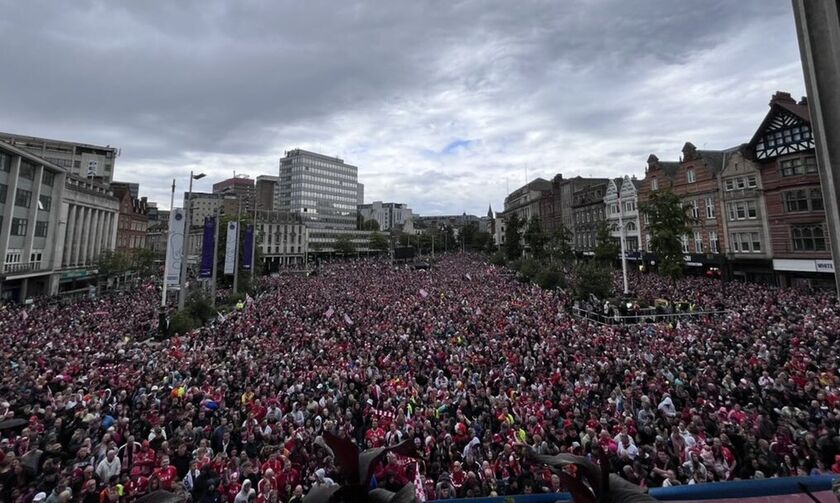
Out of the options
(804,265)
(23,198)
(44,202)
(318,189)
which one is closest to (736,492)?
(804,265)

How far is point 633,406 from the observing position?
11.7 meters

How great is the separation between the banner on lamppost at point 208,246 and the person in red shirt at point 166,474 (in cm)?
2341

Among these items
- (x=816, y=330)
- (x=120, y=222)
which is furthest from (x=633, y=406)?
(x=120, y=222)

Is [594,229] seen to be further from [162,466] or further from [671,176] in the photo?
[162,466]

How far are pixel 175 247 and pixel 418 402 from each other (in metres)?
22.8

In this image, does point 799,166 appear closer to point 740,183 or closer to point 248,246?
point 740,183

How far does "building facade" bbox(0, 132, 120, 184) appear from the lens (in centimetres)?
7081

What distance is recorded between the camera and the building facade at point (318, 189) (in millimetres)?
132875

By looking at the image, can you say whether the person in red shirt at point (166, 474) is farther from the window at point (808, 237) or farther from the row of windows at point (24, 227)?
the row of windows at point (24, 227)

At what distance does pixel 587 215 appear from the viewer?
6500cm

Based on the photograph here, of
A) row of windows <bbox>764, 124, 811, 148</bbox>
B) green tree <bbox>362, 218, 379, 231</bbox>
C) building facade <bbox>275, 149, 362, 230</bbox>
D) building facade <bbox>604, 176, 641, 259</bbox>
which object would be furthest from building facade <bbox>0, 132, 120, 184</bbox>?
row of windows <bbox>764, 124, 811, 148</bbox>

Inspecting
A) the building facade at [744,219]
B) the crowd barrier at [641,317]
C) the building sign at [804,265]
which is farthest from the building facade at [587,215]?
the crowd barrier at [641,317]

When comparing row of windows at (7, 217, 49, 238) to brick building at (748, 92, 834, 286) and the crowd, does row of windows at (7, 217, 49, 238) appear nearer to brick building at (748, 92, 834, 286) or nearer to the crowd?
the crowd

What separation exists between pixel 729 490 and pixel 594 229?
61224 millimetres
